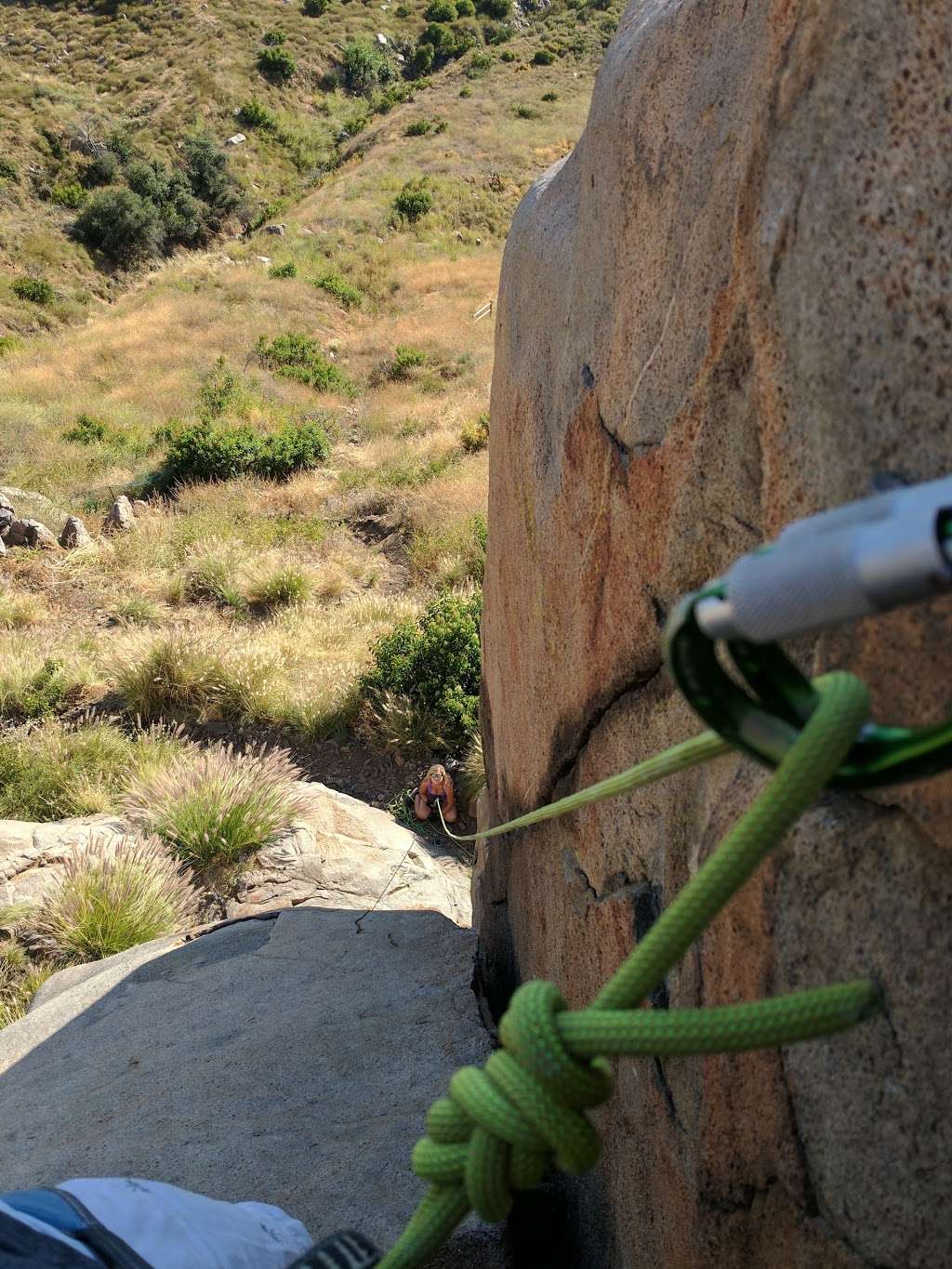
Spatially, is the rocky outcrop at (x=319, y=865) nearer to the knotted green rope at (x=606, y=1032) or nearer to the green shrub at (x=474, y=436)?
the knotted green rope at (x=606, y=1032)

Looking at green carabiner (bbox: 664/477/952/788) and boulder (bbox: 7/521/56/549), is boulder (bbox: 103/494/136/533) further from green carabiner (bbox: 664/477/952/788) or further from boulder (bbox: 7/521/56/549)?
green carabiner (bbox: 664/477/952/788)

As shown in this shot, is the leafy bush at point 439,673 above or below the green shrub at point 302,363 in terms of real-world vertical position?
above

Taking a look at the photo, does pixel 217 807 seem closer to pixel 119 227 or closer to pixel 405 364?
pixel 405 364

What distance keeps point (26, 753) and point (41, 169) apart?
1169 inches

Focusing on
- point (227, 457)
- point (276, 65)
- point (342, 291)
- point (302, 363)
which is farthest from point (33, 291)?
point (276, 65)

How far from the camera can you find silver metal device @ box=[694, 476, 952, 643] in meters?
0.53

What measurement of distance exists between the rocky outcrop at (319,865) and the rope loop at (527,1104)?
391 centimetres

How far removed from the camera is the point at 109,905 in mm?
4773

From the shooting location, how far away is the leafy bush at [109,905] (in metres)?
4.70

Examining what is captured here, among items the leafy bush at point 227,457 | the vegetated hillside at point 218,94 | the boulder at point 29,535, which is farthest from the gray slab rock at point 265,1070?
the vegetated hillside at point 218,94

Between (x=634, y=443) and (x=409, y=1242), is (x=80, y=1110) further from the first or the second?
(x=634, y=443)

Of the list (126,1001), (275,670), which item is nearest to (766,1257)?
(126,1001)

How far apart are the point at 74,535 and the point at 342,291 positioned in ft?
48.0

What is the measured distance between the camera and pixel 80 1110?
2588 mm
